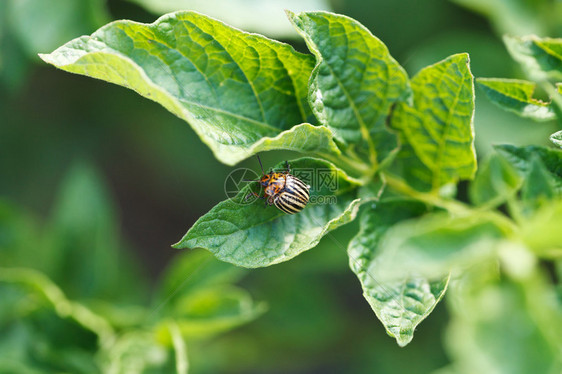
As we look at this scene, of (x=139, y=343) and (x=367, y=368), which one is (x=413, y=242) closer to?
(x=139, y=343)

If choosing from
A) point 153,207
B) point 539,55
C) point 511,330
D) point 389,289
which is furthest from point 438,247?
point 153,207

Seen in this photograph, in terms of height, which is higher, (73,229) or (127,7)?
(127,7)

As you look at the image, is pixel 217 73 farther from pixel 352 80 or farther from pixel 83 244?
pixel 83 244

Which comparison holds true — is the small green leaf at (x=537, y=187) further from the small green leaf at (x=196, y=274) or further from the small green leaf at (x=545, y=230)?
the small green leaf at (x=196, y=274)

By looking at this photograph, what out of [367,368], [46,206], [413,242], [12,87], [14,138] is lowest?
[367,368]

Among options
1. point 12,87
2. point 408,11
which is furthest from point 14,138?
point 408,11

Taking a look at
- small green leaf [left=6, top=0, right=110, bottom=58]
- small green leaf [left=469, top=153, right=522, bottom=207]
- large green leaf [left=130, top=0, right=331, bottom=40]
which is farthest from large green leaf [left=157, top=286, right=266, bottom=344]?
small green leaf [left=6, top=0, right=110, bottom=58]

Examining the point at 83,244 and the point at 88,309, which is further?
the point at 83,244

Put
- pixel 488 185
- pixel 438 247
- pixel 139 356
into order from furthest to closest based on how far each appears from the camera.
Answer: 1. pixel 139 356
2. pixel 488 185
3. pixel 438 247
